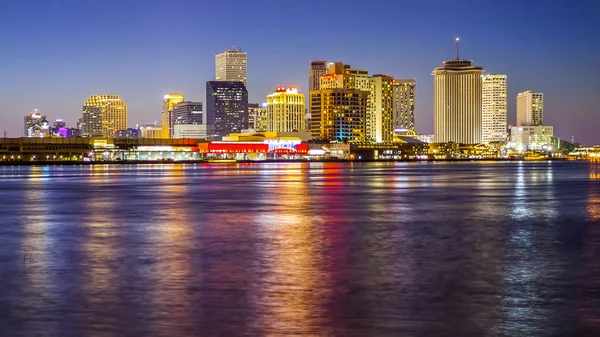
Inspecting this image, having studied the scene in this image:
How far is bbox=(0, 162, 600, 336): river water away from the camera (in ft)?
47.2

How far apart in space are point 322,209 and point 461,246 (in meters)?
17.9

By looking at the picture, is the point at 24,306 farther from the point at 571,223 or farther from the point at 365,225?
the point at 571,223

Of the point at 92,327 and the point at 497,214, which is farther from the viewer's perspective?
the point at 497,214

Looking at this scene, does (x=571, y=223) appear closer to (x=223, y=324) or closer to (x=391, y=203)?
(x=391, y=203)

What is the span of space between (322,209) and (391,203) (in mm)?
7731

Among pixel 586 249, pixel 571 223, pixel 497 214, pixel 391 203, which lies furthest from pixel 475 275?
pixel 391 203

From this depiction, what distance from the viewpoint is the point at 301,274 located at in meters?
20.1

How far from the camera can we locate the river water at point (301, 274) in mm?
14383

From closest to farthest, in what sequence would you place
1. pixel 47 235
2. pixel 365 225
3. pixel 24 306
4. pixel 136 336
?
pixel 136 336 → pixel 24 306 → pixel 47 235 → pixel 365 225

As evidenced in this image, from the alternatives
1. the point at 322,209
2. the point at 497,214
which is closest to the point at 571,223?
the point at 497,214

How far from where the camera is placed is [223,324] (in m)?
14.3

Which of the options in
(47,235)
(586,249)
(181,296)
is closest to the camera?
(181,296)

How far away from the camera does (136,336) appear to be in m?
13.5

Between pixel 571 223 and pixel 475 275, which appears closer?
pixel 475 275
